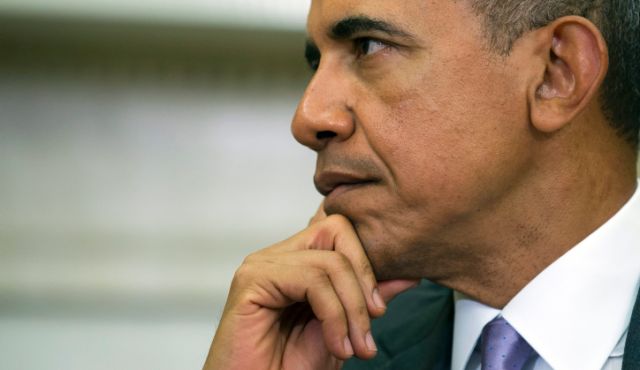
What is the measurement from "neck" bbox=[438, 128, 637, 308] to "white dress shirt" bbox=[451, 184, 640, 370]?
2cm

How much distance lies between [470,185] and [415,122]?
109mm

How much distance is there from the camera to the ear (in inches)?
44.9

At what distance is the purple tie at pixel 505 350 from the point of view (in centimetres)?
115

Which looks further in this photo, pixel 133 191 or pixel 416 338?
pixel 133 191

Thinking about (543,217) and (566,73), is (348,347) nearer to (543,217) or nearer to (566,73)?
(543,217)

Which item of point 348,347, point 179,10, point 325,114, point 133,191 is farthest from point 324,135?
point 133,191

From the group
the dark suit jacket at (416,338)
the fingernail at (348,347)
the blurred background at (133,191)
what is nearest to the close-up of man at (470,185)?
the fingernail at (348,347)

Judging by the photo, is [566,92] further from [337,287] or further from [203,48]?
[203,48]

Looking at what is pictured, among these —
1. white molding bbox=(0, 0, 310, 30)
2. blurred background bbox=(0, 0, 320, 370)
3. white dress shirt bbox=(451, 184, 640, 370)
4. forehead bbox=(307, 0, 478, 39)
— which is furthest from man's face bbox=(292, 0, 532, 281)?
blurred background bbox=(0, 0, 320, 370)

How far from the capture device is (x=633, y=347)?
1.07 m

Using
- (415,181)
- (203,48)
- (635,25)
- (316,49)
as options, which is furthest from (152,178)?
A: (635,25)

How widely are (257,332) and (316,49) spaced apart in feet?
1.31

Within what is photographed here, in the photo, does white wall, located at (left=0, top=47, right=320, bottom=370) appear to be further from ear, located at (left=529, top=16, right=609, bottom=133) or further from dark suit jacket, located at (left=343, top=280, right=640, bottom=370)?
ear, located at (left=529, top=16, right=609, bottom=133)

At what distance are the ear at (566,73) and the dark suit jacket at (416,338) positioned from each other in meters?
0.40
